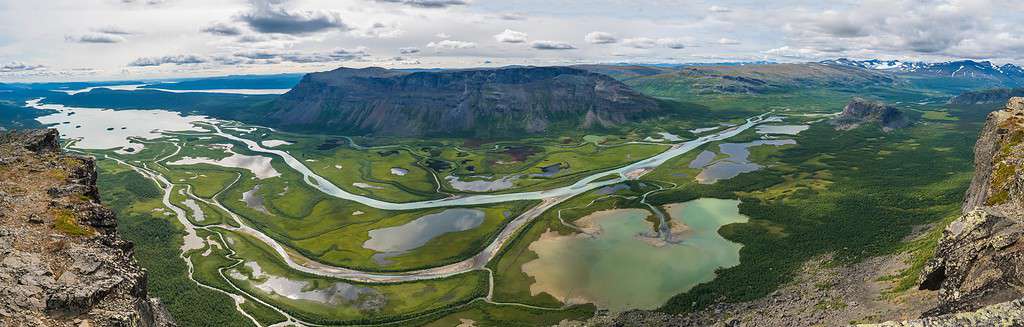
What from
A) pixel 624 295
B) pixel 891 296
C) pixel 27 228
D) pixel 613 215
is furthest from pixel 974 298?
pixel 613 215

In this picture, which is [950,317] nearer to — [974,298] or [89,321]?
[974,298]

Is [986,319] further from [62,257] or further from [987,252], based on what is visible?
[62,257]

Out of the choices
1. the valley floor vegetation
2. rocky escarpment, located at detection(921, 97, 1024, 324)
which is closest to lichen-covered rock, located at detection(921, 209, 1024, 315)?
rocky escarpment, located at detection(921, 97, 1024, 324)

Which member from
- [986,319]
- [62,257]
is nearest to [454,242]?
[62,257]

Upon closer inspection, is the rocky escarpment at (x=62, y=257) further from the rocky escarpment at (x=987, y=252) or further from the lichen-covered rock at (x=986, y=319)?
the rocky escarpment at (x=987, y=252)

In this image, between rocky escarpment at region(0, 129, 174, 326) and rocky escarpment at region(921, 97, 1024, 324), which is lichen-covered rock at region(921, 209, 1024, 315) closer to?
rocky escarpment at region(921, 97, 1024, 324)

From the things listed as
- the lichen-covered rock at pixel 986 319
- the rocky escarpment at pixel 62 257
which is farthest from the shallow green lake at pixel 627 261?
the rocky escarpment at pixel 62 257
